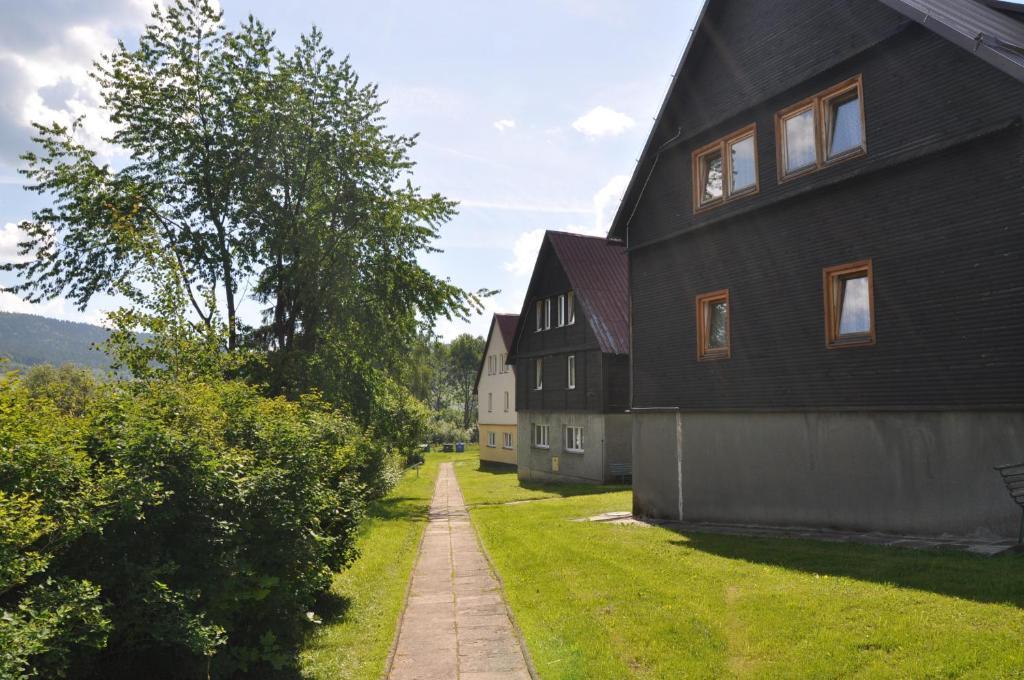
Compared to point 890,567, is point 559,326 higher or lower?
higher

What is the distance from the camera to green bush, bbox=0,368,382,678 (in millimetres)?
4910

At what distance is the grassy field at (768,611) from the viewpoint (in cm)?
682

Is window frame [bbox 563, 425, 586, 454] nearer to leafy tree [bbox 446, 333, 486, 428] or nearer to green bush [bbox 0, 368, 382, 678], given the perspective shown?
green bush [bbox 0, 368, 382, 678]

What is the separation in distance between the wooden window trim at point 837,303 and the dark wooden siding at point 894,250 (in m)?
0.15

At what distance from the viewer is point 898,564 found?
33.1 feet

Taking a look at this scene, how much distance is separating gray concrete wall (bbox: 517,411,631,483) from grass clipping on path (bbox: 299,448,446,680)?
41.6ft

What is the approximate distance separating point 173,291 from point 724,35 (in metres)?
13.8

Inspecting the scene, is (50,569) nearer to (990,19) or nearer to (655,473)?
(655,473)

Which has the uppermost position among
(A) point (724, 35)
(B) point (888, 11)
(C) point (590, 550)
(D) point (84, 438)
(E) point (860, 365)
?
(A) point (724, 35)

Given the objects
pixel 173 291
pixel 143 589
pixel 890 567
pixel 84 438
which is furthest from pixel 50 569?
pixel 173 291

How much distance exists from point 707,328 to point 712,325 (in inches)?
5.4

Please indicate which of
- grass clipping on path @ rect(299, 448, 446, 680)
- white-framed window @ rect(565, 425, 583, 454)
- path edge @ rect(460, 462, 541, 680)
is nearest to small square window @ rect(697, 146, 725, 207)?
path edge @ rect(460, 462, 541, 680)

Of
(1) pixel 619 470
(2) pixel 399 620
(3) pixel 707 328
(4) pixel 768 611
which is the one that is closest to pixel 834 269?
(3) pixel 707 328

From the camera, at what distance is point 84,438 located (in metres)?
6.41
